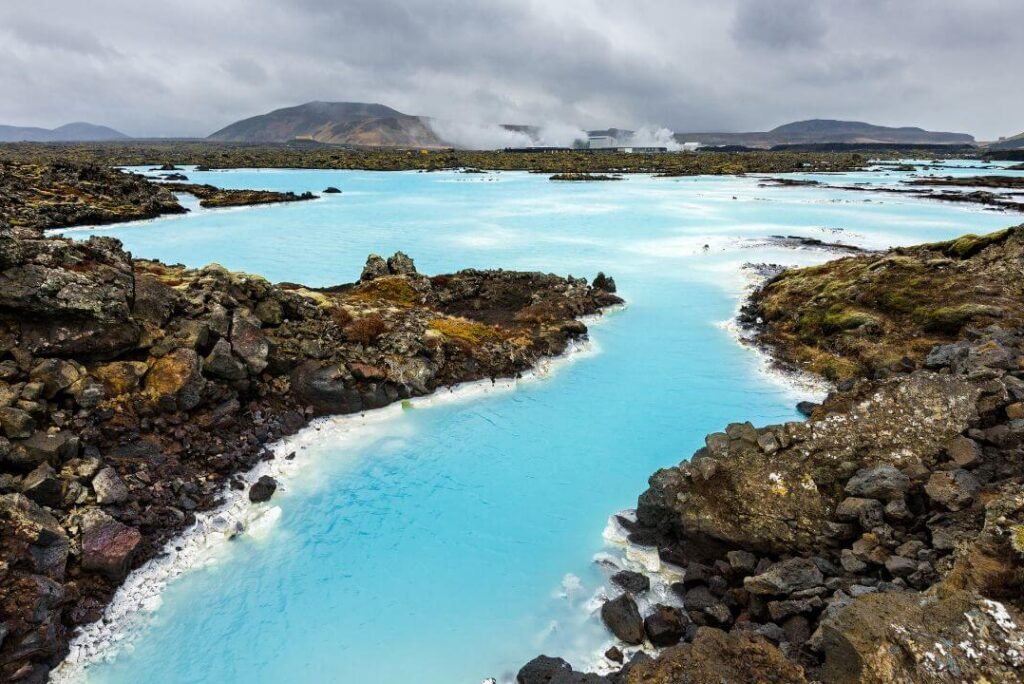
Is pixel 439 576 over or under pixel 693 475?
under

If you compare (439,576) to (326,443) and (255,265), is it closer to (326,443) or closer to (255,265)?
(326,443)

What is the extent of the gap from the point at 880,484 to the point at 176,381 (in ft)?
38.6

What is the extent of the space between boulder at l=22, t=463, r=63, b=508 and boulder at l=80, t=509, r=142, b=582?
473mm

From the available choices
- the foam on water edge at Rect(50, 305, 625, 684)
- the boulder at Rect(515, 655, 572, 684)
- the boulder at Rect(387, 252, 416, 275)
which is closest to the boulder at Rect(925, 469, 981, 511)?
the boulder at Rect(515, 655, 572, 684)

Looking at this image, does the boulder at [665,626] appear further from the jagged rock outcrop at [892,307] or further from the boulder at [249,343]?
the jagged rock outcrop at [892,307]

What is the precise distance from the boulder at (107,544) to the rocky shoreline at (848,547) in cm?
562

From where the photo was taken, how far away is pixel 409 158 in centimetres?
12675

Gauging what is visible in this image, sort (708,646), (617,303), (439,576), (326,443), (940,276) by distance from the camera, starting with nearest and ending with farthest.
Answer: (708,646) → (439,576) → (326,443) → (940,276) → (617,303)

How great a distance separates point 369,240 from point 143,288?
966 inches

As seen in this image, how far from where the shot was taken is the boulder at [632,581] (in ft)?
25.3

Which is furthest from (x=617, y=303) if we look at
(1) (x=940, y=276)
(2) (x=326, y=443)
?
(2) (x=326, y=443)

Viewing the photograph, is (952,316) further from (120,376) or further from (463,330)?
(120,376)

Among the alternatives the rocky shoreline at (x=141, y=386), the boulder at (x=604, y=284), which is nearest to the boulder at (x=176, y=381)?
the rocky shoreline at (x=141, y=386)

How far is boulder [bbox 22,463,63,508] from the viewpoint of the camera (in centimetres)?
782
